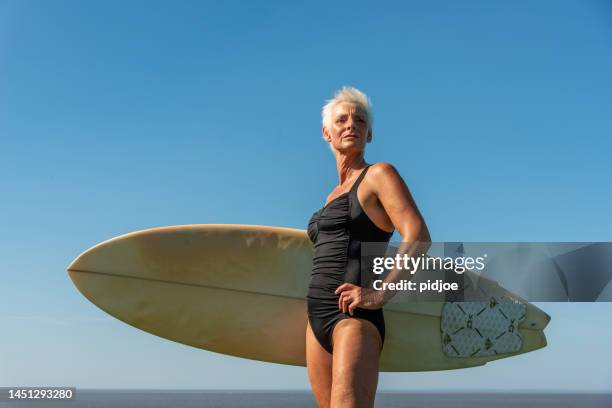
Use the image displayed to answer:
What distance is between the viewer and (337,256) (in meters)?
1.99

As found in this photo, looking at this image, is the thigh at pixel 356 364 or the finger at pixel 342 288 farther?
the finger at pixel 342 288

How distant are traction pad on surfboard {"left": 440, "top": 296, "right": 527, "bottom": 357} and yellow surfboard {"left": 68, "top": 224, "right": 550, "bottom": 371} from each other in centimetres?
5

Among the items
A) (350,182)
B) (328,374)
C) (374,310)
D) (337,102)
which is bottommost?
(328,374)

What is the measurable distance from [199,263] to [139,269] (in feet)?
1.23

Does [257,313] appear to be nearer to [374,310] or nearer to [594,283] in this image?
[374,310]

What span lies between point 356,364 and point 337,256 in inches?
13.9

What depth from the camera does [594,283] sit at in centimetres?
404

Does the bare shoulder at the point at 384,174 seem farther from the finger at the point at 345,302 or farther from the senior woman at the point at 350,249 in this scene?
the finger at the point at 345,302

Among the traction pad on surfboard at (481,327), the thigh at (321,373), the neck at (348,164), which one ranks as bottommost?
the thigh at (321,373)

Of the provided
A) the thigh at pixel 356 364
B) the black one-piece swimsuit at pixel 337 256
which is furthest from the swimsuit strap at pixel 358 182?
the thigh at pixel 356 364

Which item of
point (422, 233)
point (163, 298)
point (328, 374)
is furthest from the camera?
point (163, 298)

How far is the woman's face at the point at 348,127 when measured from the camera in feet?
6.89

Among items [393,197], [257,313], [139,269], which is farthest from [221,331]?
[393,197]

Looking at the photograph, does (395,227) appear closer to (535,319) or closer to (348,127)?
(348,127)
